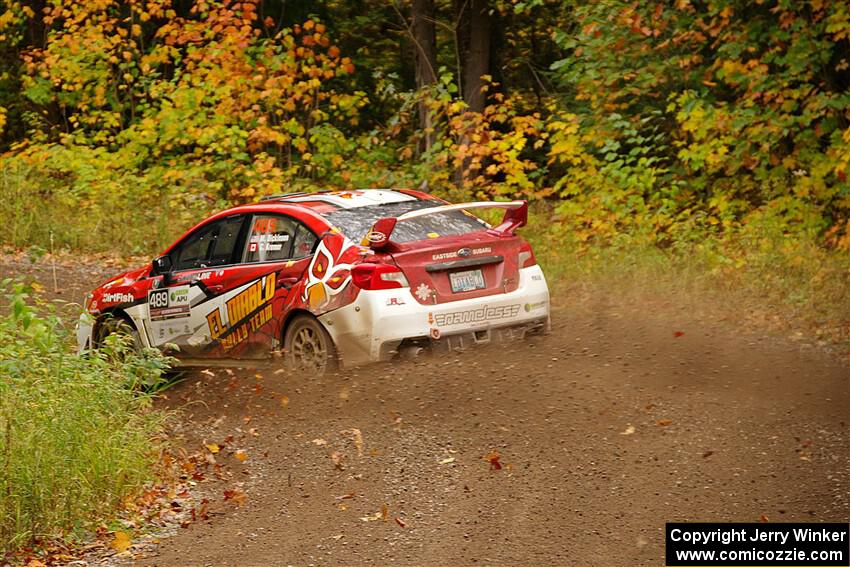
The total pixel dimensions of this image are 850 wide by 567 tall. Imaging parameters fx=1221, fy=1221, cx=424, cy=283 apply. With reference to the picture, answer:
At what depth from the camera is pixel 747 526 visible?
636cm

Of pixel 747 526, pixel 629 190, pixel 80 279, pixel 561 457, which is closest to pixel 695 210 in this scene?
pixel 629 190

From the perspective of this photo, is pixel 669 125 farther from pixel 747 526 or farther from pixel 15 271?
pixel 747 526

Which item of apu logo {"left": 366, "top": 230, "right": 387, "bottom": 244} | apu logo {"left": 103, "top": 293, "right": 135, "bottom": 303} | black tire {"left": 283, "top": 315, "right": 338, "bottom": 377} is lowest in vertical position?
black tire {"left": 283, "top": 315, "right": 338, "bottom": 377}

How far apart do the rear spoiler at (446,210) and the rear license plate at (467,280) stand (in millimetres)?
506

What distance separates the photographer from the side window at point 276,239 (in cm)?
991

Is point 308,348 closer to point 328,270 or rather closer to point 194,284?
point 328,270

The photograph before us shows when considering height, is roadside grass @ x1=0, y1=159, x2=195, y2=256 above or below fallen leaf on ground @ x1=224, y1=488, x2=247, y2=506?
above

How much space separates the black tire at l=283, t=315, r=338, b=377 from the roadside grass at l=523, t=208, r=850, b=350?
441 cm

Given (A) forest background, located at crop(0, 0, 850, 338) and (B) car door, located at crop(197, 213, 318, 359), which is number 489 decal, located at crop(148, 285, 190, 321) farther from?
(A) forest background, located at crop(0, 0, 850, 338)

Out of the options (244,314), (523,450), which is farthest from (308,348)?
(523,450)

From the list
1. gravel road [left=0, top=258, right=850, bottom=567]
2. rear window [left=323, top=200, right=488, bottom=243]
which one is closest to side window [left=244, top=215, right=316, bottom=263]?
rear window [left=323, top=200, right=488, bottom=243]

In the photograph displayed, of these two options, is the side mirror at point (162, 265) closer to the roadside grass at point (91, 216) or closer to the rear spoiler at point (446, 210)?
the rear spoiler at point (446, 210)

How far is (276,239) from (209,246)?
0.92 m

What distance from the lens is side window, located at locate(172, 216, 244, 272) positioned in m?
10.5
